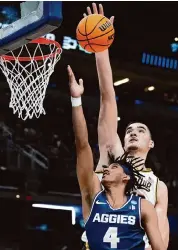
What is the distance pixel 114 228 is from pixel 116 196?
0.71ft

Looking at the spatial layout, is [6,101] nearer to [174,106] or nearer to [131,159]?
[174,106]

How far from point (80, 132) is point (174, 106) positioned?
1449 centimetres

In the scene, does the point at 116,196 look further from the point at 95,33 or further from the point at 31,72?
the point at 31,72

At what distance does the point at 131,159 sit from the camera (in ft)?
14.3

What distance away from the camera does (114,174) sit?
3.80 metres

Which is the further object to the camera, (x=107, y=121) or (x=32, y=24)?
(x=107, y=121)

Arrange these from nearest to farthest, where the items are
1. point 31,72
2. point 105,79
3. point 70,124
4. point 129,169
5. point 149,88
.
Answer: point 129,169 → point 105,79 → point 31,72 → point 70,124 → point 149,88

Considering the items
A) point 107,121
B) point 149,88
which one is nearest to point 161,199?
point 107,121

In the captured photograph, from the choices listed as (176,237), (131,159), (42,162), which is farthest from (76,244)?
(131,159)

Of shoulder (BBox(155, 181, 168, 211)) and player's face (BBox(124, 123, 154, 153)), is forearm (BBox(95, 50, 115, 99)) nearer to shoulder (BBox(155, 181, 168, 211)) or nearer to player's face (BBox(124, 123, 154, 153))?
player's face (BBox(124, 123, 154, 153))

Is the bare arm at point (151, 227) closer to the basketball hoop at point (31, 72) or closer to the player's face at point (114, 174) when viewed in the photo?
the player's face at point (114, 174)

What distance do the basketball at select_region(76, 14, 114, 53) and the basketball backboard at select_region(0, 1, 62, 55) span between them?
12.9 inches

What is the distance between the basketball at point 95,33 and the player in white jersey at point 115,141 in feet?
0.76

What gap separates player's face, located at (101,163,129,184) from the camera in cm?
375
